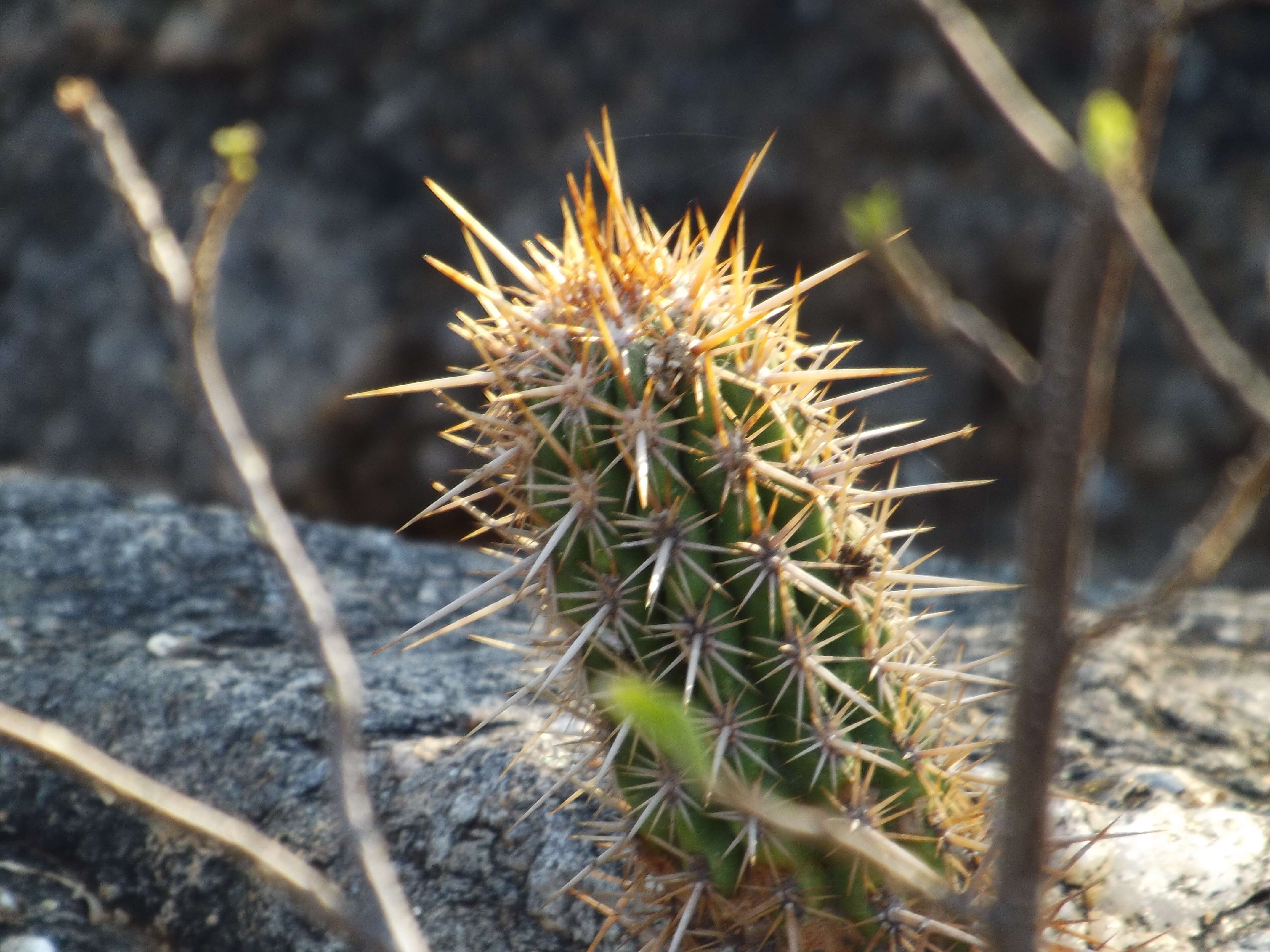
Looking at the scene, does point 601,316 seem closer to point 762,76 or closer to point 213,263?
point 213,263

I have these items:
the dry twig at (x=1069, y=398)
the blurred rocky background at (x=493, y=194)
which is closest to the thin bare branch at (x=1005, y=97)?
the dry twig at (x=1069, y=398)

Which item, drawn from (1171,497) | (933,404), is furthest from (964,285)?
(1171,497)

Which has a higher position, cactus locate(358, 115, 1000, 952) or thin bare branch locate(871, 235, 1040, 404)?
thin bare branch locate(871, 235, 1040, 404)

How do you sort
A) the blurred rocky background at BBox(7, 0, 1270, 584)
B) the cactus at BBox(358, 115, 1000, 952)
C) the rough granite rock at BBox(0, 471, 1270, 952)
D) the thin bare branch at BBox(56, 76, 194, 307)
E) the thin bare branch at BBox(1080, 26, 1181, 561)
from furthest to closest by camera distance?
the blurred rocky background at BBox(7, 0, 1270, 584) < the rough granite rock at BBox(0, 471, 1270, 952) < the cactus at BBox(358, 115, 1000, 952) < the thin bare branch at BBox(56, 76, 194, 307) < the thin bare branch at BBox(1080, 26, 1181, 561)

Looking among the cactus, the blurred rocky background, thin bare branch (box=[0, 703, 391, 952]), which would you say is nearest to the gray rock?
the cactus

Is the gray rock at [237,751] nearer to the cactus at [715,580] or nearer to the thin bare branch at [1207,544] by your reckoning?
the cactus at [715,580]

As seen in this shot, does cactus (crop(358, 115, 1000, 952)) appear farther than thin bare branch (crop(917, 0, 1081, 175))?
Yes

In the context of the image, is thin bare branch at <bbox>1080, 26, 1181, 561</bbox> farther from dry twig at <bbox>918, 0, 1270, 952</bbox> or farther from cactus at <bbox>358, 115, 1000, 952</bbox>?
cactus at <bbox>358, 115, 1000, 952</bbox>
